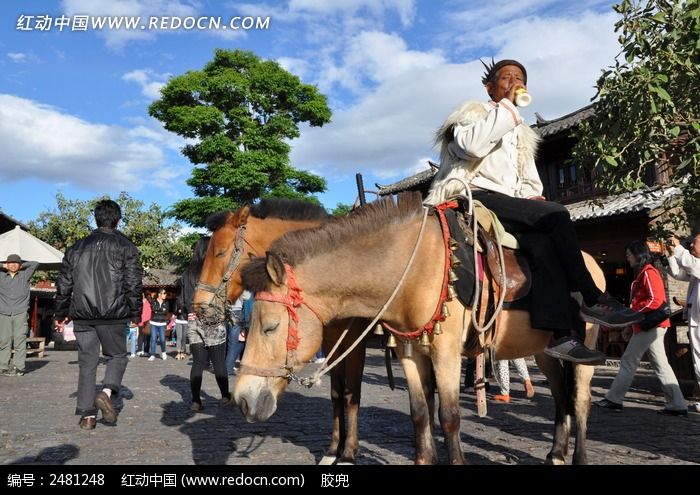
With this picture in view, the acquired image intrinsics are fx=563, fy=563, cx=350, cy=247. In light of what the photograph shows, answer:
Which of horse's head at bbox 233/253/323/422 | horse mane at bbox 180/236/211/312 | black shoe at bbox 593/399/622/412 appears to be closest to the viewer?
horse's head at bbox 233/253/323/422

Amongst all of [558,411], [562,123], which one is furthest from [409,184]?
[558,411]

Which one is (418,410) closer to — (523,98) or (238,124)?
(523,98)

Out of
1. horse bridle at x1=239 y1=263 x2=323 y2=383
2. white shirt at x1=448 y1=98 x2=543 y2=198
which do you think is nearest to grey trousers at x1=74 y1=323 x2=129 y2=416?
horse bridle at x1=239 y1=263 x2=323 y2=383

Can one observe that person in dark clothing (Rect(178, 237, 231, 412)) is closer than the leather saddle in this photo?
No

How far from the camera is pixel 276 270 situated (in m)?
3.30

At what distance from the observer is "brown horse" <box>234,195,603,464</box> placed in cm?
321

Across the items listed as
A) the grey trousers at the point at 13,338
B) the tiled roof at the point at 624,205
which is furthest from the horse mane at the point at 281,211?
Result: the tiled roof at the point at 624,205

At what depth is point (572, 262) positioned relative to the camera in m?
3.91

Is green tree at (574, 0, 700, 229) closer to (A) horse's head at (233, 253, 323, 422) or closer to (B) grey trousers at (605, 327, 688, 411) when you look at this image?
(B) grey trousers at (605, 327, 688, 411)

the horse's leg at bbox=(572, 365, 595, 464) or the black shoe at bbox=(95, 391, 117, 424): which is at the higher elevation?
the horse's leg at bbox=(572, 365, 595, 464)

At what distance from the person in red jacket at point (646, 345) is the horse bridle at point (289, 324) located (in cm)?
545

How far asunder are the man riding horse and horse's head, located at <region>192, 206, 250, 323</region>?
7.11 ft

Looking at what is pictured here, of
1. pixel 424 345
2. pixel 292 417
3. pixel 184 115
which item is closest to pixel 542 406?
pixel 292 417

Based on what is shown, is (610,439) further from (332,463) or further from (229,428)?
(229,428)
